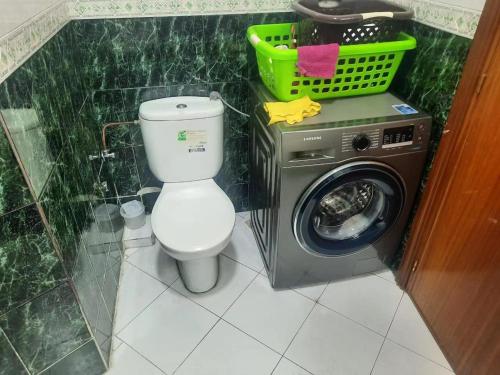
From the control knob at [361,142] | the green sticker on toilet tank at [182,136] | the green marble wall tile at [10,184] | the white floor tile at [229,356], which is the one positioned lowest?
the white floor tile at [229,356]

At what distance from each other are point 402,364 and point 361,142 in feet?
3.03

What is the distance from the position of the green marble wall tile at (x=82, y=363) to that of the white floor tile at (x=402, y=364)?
1.09 meters

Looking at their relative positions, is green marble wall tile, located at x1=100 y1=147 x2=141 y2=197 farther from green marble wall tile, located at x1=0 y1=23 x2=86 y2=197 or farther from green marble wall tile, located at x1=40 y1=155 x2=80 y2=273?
green marble wall tile, located at x1=40 y1=155 x2=80 y2=273

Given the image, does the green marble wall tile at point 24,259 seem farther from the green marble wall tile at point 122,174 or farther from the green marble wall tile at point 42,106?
the green marble wall tile at point 122,174

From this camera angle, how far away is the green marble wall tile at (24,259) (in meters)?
0.87

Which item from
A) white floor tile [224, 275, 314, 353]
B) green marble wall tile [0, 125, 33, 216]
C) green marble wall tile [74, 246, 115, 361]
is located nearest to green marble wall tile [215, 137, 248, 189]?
white floor tile [224, 275, 314, 353]

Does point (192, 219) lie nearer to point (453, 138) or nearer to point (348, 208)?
point (348, 208)

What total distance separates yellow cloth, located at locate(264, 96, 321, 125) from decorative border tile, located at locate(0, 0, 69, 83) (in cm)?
78

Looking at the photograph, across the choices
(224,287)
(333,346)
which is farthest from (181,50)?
(333,346)

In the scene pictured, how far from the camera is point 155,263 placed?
6.19 feet

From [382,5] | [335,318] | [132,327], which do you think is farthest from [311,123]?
[132,327]

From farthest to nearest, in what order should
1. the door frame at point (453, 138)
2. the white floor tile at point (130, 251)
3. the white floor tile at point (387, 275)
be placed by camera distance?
1. the white floor tile at point (130, 251)
2. the white floor tile at point (387, 275)
3. the door frame at point (453, 138)

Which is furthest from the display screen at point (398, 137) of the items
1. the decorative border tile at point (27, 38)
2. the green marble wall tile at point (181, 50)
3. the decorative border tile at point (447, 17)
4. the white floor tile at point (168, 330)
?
the decorative border tile at point (27, 38)

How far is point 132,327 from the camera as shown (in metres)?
1.56
